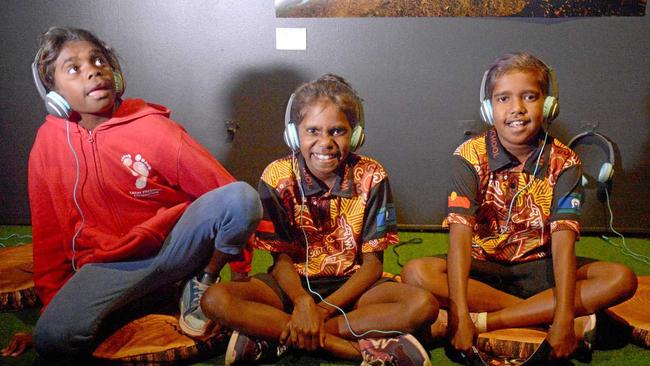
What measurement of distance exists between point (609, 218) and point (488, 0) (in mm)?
1289

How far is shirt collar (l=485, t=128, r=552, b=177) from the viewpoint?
170cm

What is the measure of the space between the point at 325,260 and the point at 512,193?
0.66 metres

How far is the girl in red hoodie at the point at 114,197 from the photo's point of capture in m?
1.67

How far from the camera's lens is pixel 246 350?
1.54m

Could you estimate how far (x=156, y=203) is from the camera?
1.83 metres

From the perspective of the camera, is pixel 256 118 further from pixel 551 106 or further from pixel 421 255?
pixel 551 106

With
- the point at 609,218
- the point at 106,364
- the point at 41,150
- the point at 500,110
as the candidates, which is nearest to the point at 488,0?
the point at 500,110

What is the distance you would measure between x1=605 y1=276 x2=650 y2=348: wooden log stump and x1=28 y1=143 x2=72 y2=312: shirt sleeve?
1.89 m

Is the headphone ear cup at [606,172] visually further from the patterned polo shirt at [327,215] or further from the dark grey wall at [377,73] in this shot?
the patterned polo shirt at [327,215]

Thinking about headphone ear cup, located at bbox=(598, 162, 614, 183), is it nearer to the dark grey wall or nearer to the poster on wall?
the dark grey wall

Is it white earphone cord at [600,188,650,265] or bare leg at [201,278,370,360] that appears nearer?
bare leg at [201,278,370,360]

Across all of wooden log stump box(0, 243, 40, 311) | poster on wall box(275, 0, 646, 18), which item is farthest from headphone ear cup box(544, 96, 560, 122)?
wooden log stump box(0, 243, 40, 311)

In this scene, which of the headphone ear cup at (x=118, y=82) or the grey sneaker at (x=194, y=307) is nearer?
the grey sneaker at (x=194, y=307)

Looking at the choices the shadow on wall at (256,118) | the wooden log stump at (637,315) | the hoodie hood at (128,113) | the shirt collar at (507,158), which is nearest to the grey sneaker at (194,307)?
the hoodie hood at (128,113)
